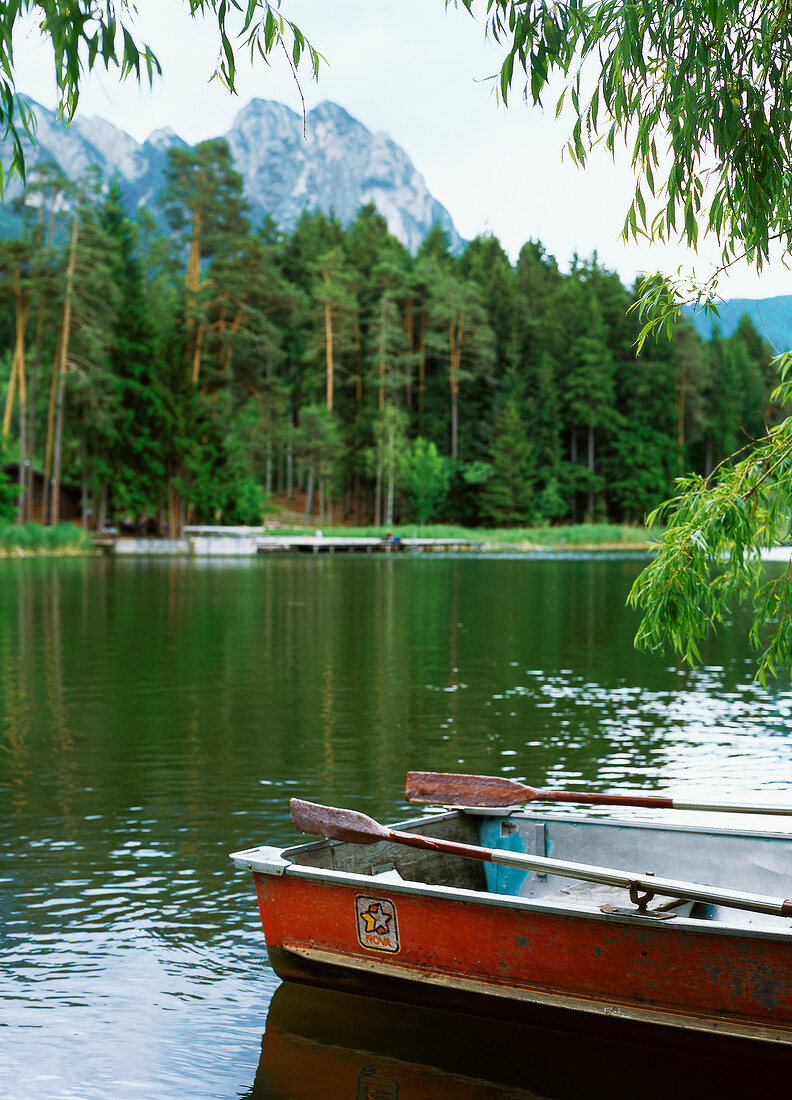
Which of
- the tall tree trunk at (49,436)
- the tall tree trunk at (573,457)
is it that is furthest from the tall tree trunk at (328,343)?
the tall tree trunk at (49,436)

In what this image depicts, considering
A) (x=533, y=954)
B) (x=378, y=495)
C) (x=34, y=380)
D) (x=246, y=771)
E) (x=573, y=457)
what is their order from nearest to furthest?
(x=533, y=954) → (x=246, y=771) → (x=34, y=380) → (x=378, y=495) → (x=573, y=457)

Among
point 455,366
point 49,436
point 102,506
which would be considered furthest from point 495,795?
point 455,366

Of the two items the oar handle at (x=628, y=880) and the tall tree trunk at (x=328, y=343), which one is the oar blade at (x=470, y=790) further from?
the tall tree trunk at (x=328, y=343)

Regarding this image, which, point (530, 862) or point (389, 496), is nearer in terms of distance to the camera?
point (530, 862)

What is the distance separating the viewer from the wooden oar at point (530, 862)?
5621 mm

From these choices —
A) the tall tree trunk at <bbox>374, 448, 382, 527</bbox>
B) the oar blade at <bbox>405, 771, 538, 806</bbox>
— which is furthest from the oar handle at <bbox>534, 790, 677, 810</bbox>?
the tall tree trunk at <bbox>374, 448, 382, 527</bbox>

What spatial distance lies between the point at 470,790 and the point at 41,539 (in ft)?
197

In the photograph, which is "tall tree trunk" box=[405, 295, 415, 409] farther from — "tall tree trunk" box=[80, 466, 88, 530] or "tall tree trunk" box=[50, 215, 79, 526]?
"tall tree trunk" box=[50, 215, 79, 526]

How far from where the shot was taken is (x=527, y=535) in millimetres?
88875

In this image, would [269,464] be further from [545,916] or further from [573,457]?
[545,916]

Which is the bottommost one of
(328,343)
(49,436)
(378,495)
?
(378,495)

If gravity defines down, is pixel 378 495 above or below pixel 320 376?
below

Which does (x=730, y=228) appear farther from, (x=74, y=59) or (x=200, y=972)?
(x=200, y=972)

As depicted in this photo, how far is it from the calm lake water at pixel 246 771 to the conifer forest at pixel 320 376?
44610 mm
